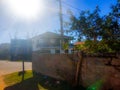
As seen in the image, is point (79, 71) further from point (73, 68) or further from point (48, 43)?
point (48, 43)

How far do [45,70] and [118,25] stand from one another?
617 centimetres

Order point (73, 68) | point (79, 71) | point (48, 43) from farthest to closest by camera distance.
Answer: point (48, 43) < point (73, 68) < point (79, 71)

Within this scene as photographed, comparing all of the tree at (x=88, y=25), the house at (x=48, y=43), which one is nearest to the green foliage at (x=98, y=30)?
the tree at (x=88, y=25)

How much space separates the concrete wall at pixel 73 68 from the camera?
8117mm

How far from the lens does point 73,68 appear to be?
10617 mm

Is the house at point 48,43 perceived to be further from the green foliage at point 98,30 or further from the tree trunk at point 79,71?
the tree trunk at point 79,71

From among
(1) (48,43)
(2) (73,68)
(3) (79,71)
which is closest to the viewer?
(3) (79,71)

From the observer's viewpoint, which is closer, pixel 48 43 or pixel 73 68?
pixel 73 68

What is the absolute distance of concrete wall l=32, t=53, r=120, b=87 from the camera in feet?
26.6

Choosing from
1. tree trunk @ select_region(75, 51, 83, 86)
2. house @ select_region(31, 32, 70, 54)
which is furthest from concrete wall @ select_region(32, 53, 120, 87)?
house @ select_region(31, 32, 70, 54)

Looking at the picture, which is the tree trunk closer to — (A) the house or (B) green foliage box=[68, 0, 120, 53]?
(B) green foliage box=[68, 0, 120, 53]

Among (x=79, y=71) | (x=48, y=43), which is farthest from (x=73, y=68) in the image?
(x=48, y=43)

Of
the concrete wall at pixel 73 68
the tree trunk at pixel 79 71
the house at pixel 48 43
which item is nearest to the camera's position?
the concrete wall at pixel 73 68

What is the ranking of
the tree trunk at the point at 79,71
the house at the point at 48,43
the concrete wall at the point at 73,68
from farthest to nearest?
the house at the point at 48,43, the tree trunk at the point at 79,71, the concrete wall at the point at 73,68
